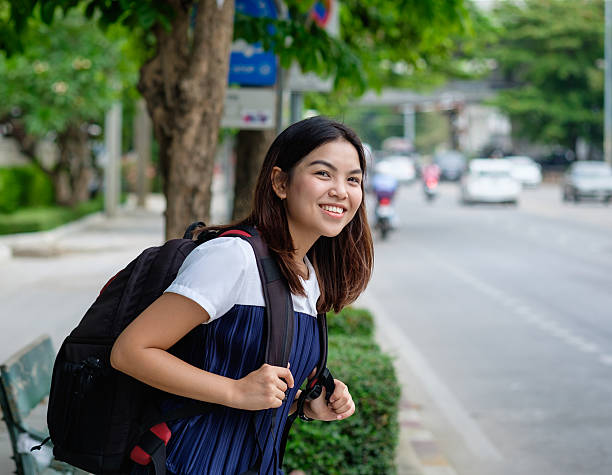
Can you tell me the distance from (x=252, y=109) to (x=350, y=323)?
72.3 inches

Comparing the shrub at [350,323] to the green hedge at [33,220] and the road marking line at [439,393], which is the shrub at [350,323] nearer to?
the road marking line at [439,393]

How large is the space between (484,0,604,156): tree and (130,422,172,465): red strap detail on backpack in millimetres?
56354

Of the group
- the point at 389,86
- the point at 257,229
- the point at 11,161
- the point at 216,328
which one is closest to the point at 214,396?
the point at 216,328

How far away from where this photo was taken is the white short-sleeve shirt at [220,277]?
2088 millimetres

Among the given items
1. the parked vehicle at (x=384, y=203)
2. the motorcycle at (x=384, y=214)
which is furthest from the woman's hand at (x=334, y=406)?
the motorcycle at (x=384, y=214)

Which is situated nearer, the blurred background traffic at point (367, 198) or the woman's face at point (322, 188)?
the woman's face at point (322, 188)

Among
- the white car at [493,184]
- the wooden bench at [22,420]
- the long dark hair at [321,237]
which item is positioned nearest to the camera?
the long dark hair at [321,237]

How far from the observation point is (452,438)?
666cm

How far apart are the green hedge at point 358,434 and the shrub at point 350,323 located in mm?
1821

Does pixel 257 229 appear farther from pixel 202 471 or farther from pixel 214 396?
pixel 202 471

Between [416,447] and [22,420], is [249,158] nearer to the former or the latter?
[416,447]

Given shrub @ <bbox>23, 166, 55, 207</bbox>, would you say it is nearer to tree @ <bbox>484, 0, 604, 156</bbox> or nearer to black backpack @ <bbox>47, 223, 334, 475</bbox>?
black backpack @ <bbox>47, 223, 334, 475</bbox>

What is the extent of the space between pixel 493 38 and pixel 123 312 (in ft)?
54.0

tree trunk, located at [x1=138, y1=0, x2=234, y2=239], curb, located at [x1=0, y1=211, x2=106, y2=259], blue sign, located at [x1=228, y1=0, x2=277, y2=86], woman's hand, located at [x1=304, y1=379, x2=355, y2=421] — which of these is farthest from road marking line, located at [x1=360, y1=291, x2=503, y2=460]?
curb, located at [x1=0, y1=211, x2=106, y2=259]
